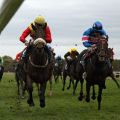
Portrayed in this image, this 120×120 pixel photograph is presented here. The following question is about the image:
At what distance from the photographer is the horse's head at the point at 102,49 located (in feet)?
41.4

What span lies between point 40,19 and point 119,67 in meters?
68.8

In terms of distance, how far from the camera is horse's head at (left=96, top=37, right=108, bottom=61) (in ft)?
41.4

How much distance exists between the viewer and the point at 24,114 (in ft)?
39.5

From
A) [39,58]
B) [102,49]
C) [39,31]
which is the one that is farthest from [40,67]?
[102,49]

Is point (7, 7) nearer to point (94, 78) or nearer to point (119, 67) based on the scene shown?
point (94, 78)

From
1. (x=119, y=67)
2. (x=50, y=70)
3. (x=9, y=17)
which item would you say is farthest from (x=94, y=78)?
(x=119, y=67)

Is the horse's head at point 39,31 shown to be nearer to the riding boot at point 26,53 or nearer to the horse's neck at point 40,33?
the horse's neck at point 40,33

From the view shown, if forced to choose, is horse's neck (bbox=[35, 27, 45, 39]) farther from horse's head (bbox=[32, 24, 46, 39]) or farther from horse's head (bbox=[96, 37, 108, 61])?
horse's head (bbox=[96, 37, 108, 61])

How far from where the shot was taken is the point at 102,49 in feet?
41.5

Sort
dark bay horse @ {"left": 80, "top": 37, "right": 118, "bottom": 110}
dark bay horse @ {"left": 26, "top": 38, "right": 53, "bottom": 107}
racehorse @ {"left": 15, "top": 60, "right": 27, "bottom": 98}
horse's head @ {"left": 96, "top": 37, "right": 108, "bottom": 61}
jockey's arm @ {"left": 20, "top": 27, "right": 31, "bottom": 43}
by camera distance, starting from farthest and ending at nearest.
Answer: racehorse @ {"left": 15, "top": 60, "right": 27, "bottom": 98}, jockey's arm @ {"left": 20, "top": 27, "right": 31, "bottom": 43}, dark bay horse @ {"left": 80, "top": 37, "right": 118, "bottom": 110}, horse's head @ {"left": 96, "top": 37, "right": 108, "bottom": 61}, dark bay horse @ {"left": 26, "top": 38, "right": 53, "bottom": 107}

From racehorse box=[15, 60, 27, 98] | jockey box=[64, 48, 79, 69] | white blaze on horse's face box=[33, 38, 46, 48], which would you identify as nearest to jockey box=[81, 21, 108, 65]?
racehorse box=[15, 60, 27, 98]

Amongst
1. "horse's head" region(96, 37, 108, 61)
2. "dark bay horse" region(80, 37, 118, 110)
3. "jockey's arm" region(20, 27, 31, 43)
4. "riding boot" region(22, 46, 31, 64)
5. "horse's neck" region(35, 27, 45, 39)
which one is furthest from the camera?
"jockey's arm" region(20, 27, 31, 43)

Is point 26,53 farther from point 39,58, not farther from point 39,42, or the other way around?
point 39,42

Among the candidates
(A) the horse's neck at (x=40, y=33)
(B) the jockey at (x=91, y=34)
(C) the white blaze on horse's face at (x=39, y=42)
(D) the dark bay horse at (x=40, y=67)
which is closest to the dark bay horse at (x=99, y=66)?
(B) the jockey at (x=91, y=34)
